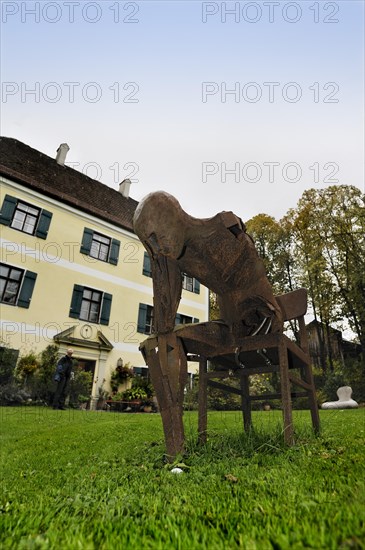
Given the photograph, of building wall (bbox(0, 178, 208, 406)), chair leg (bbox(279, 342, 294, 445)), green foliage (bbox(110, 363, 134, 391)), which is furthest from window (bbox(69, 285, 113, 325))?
chair leg (bbox(279, 342, 294, 445))

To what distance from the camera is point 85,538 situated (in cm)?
114

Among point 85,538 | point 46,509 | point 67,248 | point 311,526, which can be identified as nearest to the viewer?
point 311,526

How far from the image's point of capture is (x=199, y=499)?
1641 millimetres

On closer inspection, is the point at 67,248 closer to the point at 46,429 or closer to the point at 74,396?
the point at 74,396

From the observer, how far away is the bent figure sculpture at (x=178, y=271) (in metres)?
2.48

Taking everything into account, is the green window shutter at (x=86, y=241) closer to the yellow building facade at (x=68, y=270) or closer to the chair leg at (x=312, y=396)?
the yellow building facade at (x=68, y=270)

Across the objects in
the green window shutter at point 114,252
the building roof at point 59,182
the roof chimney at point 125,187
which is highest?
the roof chimney at point 125,187

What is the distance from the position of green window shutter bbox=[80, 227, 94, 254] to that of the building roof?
1.12 m

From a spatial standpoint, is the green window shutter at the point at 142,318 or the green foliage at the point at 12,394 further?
the green window shutter at the point at 142,318

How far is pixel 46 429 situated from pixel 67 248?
11.7 metres

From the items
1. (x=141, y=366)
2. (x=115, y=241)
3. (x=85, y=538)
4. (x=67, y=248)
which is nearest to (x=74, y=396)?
(x=141, y=366)

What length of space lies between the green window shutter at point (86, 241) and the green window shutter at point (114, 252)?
1314 mm

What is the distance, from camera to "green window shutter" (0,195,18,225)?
14.6 meters

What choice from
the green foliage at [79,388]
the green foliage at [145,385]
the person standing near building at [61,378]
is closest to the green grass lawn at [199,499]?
Answer: the person standing near building at [61,378]
